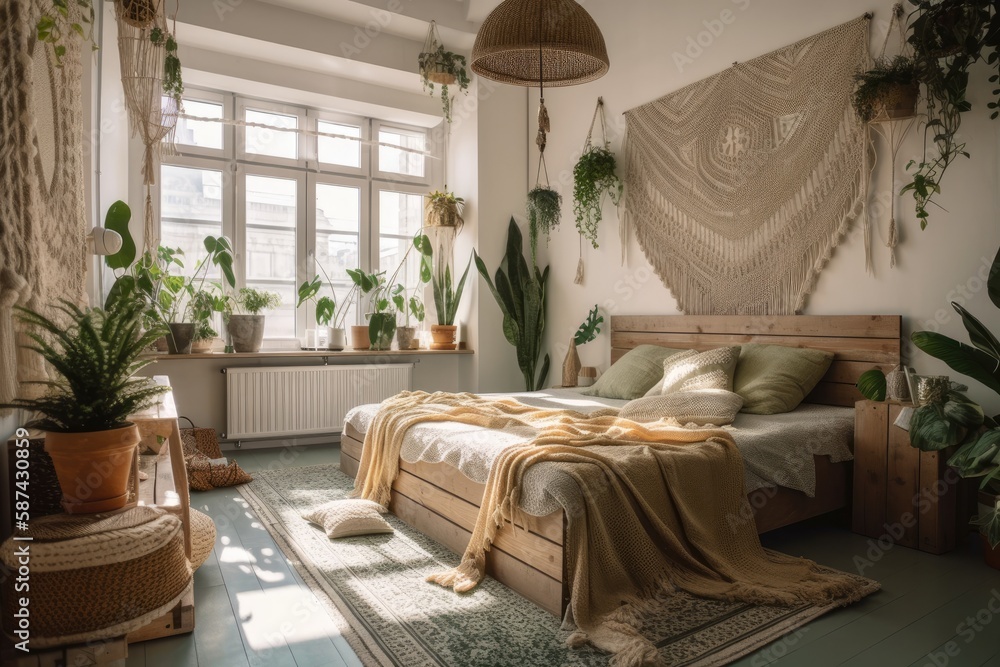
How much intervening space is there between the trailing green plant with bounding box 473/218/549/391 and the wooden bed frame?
1.34 metres

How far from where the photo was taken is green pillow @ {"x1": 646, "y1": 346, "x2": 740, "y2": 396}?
10.9ft

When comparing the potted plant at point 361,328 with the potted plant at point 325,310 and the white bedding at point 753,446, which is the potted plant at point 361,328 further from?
the white bedding at point 753,446

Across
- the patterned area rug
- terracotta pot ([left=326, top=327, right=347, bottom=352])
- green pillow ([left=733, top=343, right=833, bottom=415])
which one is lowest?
the patterned area rug

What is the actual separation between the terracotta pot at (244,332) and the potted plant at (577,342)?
229cm

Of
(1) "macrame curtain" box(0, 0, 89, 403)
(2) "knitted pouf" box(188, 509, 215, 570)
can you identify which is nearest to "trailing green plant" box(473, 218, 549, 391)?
(2) "knitted pouf" box(188, 509, 215, 570)

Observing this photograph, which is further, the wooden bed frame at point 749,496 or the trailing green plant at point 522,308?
the trailing green plant at point 522,308

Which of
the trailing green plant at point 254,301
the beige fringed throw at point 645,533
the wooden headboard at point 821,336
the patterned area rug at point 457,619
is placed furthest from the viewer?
the trailing green plant at point 254,301

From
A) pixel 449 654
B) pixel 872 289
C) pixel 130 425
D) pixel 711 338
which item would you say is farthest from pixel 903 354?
pixel 130 425

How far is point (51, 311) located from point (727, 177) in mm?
3480

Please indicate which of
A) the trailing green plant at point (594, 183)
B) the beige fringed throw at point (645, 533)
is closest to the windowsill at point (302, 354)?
the trailing green plant at point (594, 183)

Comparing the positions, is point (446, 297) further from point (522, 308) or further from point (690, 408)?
point (690, 408)

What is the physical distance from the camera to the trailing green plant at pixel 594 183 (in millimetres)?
4594

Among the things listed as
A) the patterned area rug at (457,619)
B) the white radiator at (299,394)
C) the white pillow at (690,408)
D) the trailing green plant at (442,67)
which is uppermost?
the trailing green plant at (442,67)

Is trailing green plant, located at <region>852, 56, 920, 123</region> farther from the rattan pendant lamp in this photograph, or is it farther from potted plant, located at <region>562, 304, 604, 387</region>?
potted plant, located at <region>562, 304, 604, 387</region>
